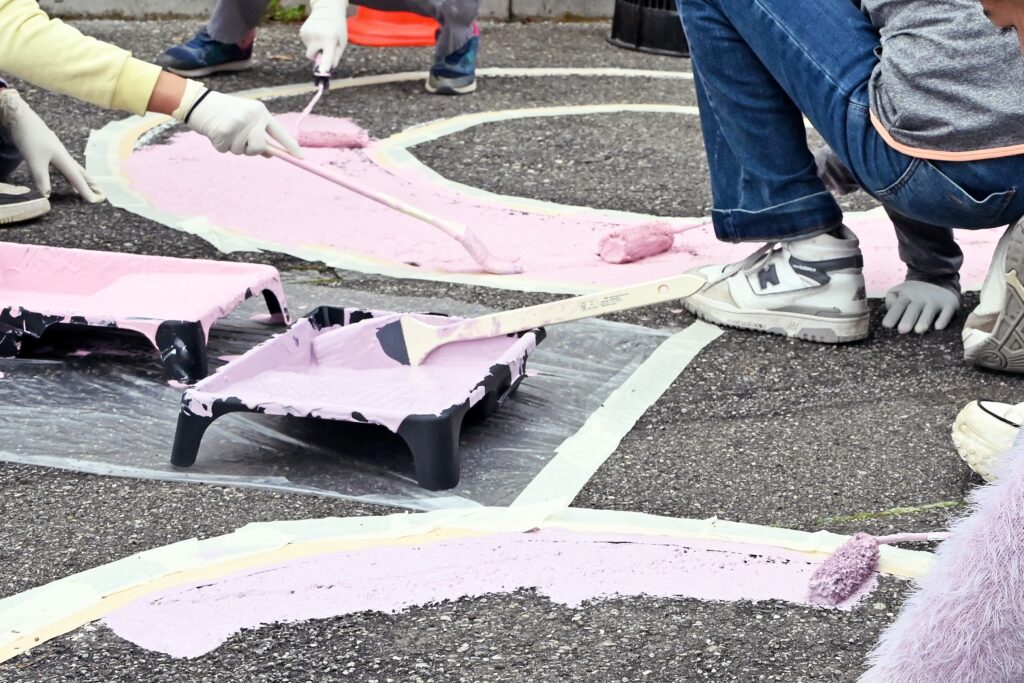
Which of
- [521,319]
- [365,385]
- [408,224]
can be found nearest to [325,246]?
[408,224]

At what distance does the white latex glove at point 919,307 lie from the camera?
2652 millimetres

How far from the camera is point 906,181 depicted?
2.27 m

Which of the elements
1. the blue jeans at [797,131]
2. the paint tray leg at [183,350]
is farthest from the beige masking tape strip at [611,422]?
the paint tray leg at [183,350]

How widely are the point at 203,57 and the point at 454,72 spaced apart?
3.21 ft

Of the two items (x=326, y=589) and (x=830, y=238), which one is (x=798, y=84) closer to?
(x=830, y=238)

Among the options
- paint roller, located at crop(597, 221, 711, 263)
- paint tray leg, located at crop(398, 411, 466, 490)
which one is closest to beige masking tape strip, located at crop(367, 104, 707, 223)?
paint roller, located at crop(597, 221, 711, 263)

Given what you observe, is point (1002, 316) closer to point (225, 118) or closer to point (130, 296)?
point (225, 118)

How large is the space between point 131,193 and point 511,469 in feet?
6.10

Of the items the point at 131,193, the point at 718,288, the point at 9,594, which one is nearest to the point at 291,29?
the point at 131,193

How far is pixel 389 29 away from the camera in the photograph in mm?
5520

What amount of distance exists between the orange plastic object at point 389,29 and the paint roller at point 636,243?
8.40 ft

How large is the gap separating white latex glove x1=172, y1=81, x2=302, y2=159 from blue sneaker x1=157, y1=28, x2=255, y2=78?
2.43m

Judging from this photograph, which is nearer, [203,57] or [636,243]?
[636,243]

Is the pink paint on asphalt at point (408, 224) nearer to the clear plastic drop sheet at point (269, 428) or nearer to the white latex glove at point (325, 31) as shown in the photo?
the white latex glove at point (325, 31)
